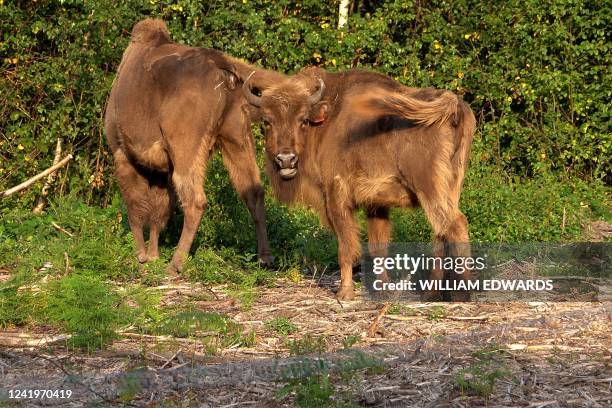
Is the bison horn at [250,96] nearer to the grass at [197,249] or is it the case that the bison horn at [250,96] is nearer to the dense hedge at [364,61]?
the grass at [197,249]

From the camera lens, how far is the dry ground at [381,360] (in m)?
5.99

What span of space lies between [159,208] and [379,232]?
2700mm

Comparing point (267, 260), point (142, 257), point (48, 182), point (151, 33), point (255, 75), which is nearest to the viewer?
point (255, 75)

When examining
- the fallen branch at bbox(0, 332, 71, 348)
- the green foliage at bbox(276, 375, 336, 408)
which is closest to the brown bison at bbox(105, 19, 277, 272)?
the fallen branch at bbox(0, 332, 71, 348)

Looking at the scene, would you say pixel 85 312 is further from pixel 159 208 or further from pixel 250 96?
pixel 159 208

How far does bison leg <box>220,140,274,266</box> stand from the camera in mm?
10234

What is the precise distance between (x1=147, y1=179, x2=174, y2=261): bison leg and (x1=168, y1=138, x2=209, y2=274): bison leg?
746 mm

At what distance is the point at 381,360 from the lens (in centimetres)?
654

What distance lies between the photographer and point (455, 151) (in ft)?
27.7


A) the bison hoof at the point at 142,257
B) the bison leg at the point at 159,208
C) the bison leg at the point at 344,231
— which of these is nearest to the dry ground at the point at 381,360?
the bison leg at the point at 344,231

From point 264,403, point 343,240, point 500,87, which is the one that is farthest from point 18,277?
point 500,87

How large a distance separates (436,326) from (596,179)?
7.14 meters

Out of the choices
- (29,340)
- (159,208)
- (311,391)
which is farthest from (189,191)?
(311,391)

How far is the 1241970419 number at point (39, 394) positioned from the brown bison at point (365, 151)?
327 centimetres
